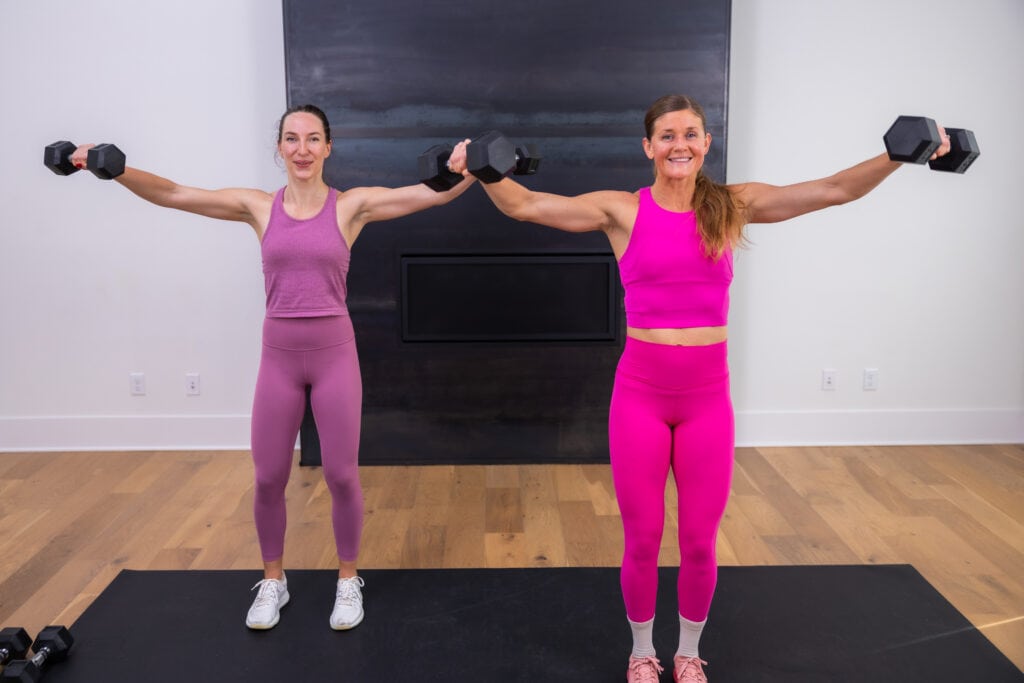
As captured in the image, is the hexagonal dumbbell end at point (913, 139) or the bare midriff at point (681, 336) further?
the bare midriff at point (681, 336)

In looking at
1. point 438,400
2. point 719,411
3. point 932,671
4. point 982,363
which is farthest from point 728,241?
point 982,363

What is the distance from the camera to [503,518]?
3266 mm

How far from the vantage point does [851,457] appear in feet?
13.0

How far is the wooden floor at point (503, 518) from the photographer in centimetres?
279

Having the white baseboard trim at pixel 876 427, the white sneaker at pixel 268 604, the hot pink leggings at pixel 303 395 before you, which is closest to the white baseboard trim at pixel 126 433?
the white sneaker at pixel 268 604

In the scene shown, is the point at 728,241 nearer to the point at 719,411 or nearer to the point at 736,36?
the point at 719,411

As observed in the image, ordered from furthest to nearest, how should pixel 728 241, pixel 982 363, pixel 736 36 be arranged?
1. pixel 982 363
2. pixel 736 36
3. pixel 728 241

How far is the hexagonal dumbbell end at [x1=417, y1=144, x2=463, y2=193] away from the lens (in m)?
2.07

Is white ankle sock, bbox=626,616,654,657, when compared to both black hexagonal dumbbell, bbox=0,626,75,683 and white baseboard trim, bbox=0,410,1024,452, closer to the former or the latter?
black hexagonal dumbbell, bbox=0,626,75,683

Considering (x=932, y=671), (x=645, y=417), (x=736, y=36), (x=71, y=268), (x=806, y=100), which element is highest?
(x=736, y=36)

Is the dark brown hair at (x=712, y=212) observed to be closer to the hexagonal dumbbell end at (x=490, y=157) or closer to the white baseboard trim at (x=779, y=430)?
the hexagonal dumbbell end at (x=490, y=157)

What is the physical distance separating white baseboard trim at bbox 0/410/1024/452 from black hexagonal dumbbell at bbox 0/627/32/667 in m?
1.94


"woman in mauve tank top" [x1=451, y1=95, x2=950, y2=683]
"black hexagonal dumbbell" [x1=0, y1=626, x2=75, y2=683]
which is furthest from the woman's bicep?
"black hexagonal dumbbell" [x1=0, y1=626, x2=75, y2=683]

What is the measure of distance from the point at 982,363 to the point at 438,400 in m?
2.71
